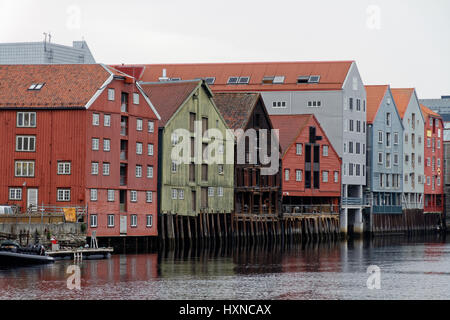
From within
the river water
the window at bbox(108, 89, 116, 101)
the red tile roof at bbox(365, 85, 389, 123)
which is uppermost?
the red tile roof at bbox(365, 85, 389, 123)

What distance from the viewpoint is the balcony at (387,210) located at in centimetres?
14626

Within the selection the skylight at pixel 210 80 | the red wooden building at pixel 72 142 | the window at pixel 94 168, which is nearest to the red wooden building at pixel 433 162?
the skylight at pixel 210 80

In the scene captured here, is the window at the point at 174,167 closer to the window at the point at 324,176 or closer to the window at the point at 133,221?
the window at the point at 133,221

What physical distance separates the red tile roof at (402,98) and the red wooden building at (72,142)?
220 feet

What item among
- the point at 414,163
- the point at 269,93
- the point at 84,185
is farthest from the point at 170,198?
the point at 414,163

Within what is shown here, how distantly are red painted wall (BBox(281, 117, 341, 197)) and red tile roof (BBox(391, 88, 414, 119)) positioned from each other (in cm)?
2539

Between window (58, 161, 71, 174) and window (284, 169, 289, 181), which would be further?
window (284, 169, 289, 181)

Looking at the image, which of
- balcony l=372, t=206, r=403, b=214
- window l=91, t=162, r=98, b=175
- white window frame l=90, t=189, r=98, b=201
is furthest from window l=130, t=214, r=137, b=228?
balcony l=372, t=206, r=403, b=214

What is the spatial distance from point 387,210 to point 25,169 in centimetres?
7069

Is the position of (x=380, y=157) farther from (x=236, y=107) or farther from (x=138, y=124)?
(x=138, y=124)

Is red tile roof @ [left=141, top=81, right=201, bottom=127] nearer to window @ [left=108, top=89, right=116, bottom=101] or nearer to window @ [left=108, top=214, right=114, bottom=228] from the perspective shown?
window @ [left=108, top=89, right=116, bottom=101]

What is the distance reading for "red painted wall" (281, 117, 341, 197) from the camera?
12456cm

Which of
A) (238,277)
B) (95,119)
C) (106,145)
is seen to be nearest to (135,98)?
(106,145)
